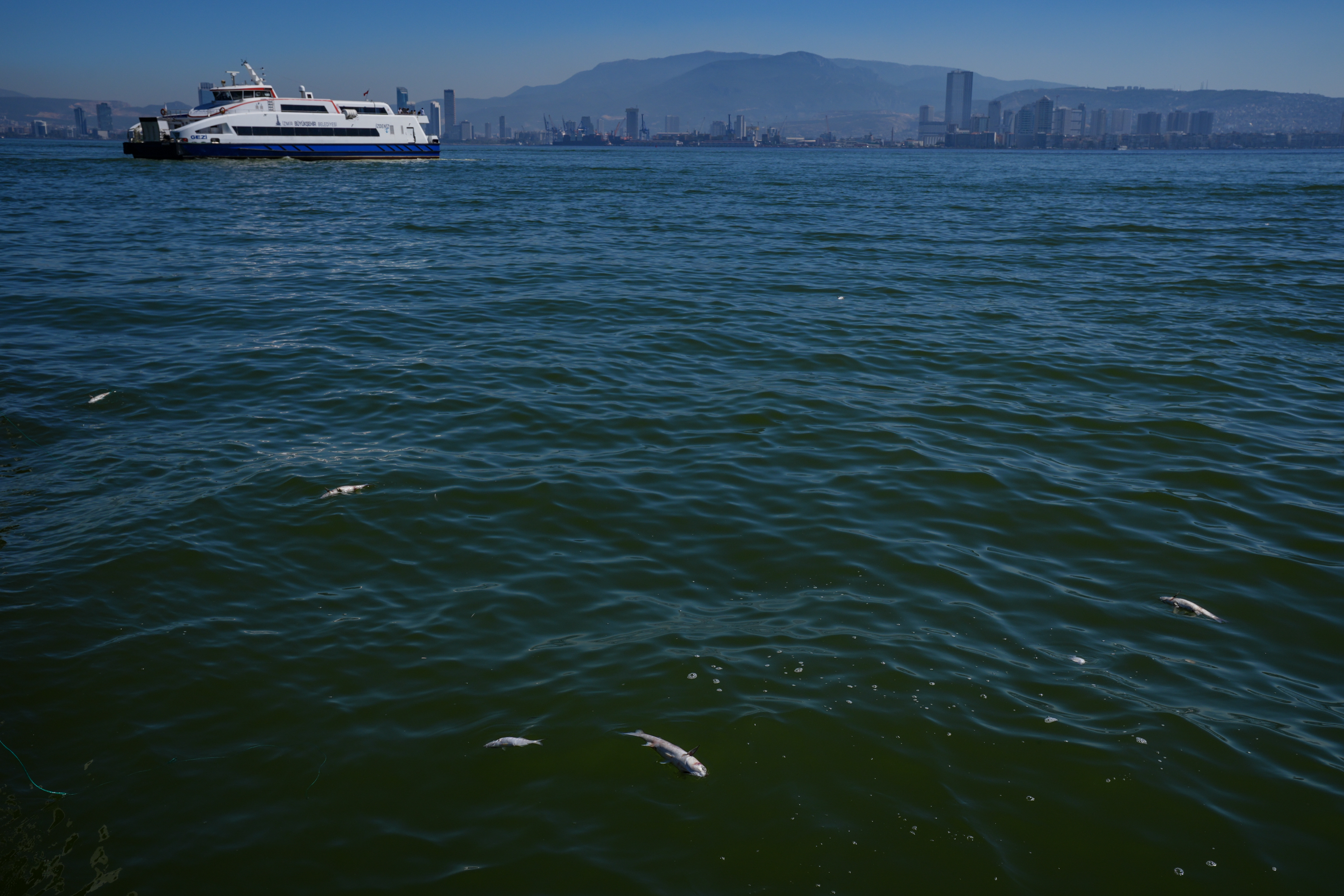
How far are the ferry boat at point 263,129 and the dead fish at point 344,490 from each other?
64.7m

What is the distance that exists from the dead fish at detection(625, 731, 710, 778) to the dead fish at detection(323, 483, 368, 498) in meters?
4.78

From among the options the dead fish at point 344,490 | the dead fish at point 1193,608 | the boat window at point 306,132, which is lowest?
the dead fish at point 1193,608

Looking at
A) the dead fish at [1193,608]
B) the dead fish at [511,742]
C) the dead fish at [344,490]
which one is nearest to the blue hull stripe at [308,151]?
the dead fish at [344,490]

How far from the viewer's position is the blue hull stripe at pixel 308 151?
62.5 meters

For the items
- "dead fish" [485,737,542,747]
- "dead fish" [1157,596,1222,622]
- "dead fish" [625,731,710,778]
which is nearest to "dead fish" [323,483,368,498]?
"dead fish" [485,737,542,747]

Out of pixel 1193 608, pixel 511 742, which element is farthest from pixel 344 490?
pixel 1193 608

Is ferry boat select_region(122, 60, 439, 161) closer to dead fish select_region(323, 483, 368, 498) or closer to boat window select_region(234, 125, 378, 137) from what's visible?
boat window select_region(234, 125, 378, 137)

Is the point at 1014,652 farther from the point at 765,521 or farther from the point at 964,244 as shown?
the point at 964,244

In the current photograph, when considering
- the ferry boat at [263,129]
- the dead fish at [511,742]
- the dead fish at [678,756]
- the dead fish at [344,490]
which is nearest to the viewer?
the dead fish at [678,756]

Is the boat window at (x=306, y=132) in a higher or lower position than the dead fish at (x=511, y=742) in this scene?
higher

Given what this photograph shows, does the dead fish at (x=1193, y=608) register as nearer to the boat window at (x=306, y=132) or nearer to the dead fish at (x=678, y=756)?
the dead fish at (x=678, y=756)

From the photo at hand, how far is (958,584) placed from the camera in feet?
24.3

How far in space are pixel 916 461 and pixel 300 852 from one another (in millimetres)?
7475

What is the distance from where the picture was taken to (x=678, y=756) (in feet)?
17.5
